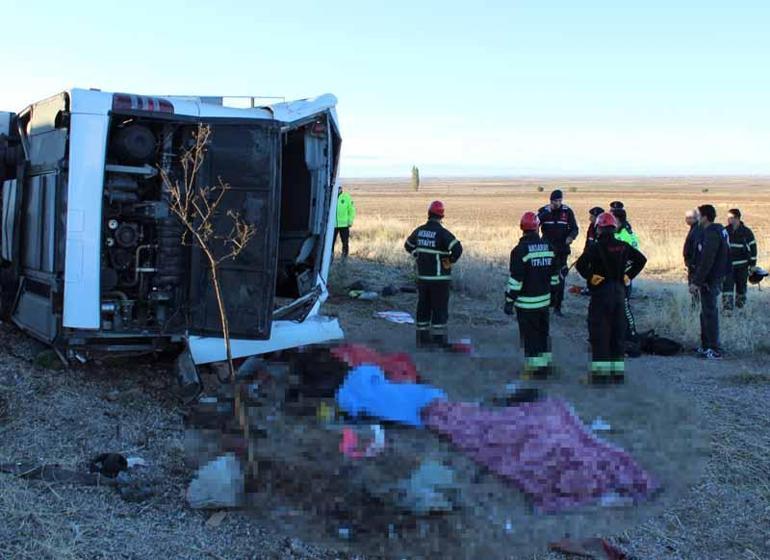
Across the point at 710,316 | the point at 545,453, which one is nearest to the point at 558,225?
the point at 710,316

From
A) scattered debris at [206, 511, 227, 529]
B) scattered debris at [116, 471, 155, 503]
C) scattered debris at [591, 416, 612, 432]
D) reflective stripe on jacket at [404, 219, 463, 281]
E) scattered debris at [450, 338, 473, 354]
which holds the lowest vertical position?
scattered debris at [206, 511, 227, 529]

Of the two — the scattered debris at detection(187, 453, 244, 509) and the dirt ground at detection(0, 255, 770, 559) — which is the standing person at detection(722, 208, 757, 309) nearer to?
the dirt ground at detection(0, 255, 770, 559)

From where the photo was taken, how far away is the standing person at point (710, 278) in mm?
8898

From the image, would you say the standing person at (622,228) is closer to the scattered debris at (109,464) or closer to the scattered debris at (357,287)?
the scattered debris at (357,287)

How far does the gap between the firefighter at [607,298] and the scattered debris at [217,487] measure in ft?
13.5

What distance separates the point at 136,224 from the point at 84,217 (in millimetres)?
485

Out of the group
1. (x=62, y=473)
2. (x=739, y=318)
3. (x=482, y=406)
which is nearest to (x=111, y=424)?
(x=62, y=473)

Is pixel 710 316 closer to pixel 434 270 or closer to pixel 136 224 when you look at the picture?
pixel 434 270

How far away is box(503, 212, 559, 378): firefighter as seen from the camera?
754 cm

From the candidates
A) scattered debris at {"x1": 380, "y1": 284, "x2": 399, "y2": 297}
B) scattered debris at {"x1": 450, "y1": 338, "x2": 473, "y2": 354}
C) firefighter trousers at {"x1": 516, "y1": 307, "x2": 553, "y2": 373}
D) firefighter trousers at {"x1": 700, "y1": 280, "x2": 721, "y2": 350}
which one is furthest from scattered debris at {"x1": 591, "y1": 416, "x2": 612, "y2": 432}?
scattered debris at {"x1": 380, "y1": 284, "x2": 399, "y2": 297}

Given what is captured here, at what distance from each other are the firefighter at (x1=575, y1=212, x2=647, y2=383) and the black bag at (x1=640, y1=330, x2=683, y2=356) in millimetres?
1706

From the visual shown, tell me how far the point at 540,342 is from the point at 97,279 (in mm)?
4224

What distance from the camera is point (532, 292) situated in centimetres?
760

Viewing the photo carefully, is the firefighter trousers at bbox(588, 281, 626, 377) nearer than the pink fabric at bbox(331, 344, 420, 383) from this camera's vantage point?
No
